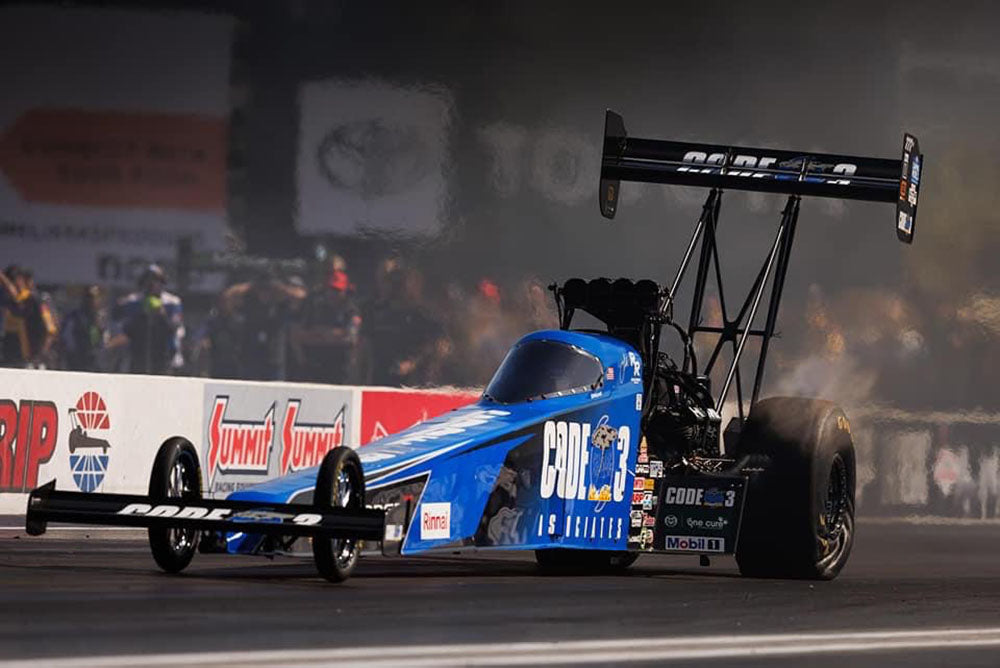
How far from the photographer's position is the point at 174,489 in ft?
39.2

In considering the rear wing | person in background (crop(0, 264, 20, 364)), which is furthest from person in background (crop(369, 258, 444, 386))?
the rear wing

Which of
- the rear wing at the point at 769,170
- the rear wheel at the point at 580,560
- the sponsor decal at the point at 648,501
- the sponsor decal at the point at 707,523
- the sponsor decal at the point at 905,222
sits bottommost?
the rear wheel at the point at 580,560

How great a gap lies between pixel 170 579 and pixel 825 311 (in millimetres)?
21339

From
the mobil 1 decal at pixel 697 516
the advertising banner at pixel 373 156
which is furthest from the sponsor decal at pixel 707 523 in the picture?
the advertising banner at pixel 373 156

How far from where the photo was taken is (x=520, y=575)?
45.9 ft

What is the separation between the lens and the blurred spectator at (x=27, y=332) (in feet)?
88.0

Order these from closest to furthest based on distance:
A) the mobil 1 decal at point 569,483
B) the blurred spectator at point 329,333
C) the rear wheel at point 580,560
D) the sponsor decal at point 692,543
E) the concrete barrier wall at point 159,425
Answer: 1. the mobil 1 decal at point 569,483
2. the sponsor decal at point 692,543
3. the rear wheel at point 580,560
4. the concrete barrier wall at point 159,425
5. the blurred spectator at point 329,333

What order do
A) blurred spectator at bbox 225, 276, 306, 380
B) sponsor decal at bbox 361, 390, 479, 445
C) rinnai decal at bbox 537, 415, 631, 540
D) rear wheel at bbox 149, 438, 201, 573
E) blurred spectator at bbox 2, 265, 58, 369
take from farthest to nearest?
1. blurred spectator at bbox 225, 276, 306, 380
2. blurred spectator at bbox 2, 265, 58, 369
3. sponsor decal at bbox 361, 390, 479, 445
4. rinnai decal at bbox 537, 415, 631, 540
5. rear wheel at bbox 149, 438, 201, 573

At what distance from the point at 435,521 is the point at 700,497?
308 centimetres

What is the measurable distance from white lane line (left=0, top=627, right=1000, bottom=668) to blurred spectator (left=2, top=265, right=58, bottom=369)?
18.5 meters

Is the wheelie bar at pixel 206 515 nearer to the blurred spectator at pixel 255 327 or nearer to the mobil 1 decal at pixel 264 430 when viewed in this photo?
the mobil 1 decal at pixel 264 430

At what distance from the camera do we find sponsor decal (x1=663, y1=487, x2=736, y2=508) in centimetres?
1452

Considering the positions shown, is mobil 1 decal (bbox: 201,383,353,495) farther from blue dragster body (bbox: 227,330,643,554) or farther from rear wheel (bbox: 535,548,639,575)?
blue dragster body (bbox: 227,330,643,554)

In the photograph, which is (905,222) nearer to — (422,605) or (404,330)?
(422,605)
